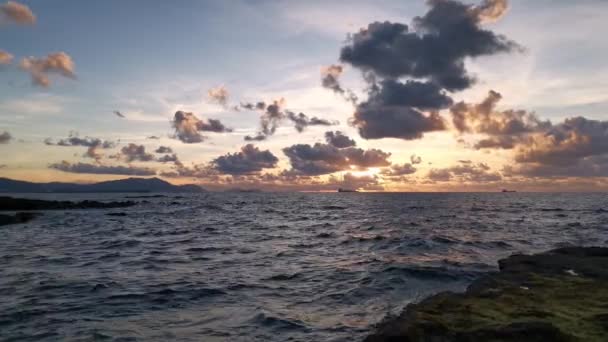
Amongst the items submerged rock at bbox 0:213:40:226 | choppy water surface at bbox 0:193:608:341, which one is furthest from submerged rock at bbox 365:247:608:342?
submerged rock at bbox 0:213:40:226

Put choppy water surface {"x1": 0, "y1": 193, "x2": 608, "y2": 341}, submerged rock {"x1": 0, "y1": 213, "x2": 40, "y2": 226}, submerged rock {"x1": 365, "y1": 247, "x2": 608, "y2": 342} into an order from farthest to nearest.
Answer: submerged rock {"x1": 0, "y1": 213, "x2": 40, "y2": 226} → choppy water surface {"x1": 0, "y1": 193, "x2": 608, "y2": 341} → submerged rock {"x1": 365, "y1": 247, "x2": 608, "y2": 342}

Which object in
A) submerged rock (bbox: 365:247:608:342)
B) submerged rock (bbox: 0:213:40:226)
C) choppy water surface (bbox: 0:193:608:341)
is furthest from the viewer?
submerged rock (bbox: 0:213:40:226)

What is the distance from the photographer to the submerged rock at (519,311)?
9.62 meters

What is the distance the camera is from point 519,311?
11.7 metres

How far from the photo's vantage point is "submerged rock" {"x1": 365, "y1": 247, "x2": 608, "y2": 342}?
962cm

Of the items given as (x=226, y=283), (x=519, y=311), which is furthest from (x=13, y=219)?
(x=519, y=311)

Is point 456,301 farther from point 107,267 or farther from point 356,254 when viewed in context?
point 107,267

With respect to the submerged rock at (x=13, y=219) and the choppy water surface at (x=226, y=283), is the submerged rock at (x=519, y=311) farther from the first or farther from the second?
the submerged rock at (x=13, y=219)

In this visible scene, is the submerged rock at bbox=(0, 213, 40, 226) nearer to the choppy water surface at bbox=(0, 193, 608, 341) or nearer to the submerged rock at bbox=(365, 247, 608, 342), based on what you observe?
the choppy water surface at bbox=(0, 193, 608, 341)

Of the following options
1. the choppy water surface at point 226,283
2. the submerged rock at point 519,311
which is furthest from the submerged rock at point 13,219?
the submerged rock at point 519,311

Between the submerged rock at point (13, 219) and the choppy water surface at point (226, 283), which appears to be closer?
the choppy water surface at point (226, 283)

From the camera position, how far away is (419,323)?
1042cm

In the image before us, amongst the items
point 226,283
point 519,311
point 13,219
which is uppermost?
point 519,311

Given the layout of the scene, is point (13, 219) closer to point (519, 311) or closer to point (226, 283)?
point (226, 283)
